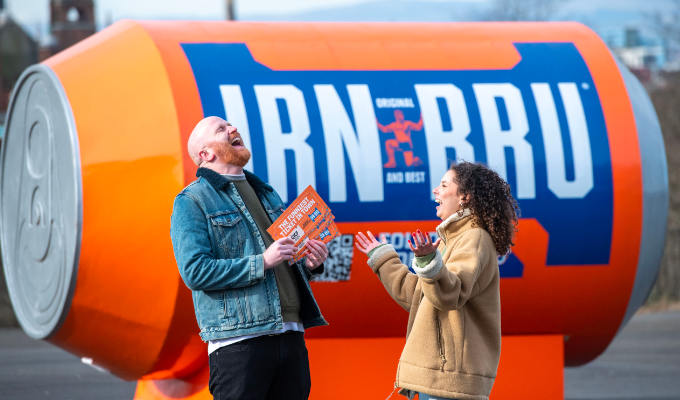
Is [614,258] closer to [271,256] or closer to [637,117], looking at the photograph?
[637,117]

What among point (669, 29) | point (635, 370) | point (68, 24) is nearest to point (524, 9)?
point (669, 29)

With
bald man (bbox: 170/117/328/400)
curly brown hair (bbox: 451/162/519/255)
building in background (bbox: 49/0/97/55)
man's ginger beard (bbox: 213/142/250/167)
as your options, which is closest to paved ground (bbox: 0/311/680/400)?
curly brown hair (bbox: 451/162/519/255)

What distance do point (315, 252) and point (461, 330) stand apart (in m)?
0.60

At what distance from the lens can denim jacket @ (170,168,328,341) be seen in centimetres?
347

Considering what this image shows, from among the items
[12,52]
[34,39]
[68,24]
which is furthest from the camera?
[34,39]

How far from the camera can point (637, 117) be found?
539 centimetres

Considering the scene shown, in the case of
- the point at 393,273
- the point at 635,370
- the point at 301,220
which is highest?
the point at 301,220

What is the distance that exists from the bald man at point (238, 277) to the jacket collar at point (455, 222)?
0.48m

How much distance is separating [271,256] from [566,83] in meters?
2.41

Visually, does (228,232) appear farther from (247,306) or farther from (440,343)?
(440,343)

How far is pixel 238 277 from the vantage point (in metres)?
3.48

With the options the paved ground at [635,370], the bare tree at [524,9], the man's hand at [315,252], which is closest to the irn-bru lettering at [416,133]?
the man's hand at [315,252]

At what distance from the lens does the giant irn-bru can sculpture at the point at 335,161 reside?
473cm

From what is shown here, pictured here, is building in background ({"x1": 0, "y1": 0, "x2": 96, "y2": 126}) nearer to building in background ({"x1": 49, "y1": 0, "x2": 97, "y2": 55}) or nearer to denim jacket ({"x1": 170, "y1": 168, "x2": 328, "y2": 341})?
building in background ({"x1": 49, "y1": 0, "x2": 97, "y2": 55})
